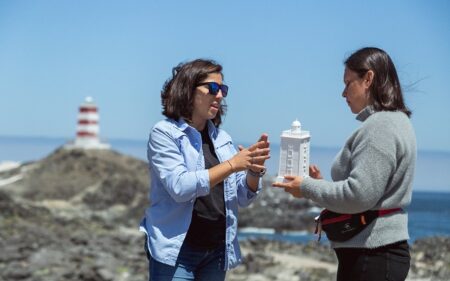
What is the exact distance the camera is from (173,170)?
3797 mm

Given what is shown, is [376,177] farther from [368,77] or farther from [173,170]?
[173,170]

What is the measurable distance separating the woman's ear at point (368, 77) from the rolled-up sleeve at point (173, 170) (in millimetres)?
908

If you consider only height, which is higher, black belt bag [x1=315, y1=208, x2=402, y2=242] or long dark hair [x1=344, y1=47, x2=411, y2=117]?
long dark hair [x1=344, y1=47, x2=411, y2=117]

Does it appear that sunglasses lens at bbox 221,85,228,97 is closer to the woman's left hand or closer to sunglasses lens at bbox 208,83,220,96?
sunglasses lens at bbox 208,83,220,96

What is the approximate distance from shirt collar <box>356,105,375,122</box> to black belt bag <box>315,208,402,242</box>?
0.45 metres

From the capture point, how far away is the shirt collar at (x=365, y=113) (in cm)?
351

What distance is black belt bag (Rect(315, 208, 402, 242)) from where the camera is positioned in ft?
11.2

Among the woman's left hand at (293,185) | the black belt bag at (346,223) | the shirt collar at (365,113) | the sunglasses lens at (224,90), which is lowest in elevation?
the black belt bag at (346,223)

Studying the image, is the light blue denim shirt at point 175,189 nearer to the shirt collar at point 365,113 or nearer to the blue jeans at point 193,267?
the blue jeans at point 193,267

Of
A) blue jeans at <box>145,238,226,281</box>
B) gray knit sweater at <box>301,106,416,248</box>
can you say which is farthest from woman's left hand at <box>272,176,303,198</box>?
blue jeans at <box>145,238,226,281</box>

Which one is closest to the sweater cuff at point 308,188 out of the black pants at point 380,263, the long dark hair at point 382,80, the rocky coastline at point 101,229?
the black pants at point 380,263

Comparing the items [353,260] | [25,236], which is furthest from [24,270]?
[353,260]

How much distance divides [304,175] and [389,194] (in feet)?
1.84

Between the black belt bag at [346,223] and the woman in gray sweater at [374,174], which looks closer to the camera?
the woman in gray sweater at [374,174]
